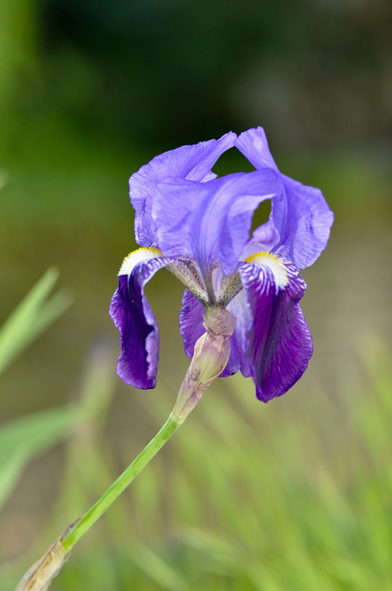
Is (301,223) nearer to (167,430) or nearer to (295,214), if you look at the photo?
(295,214)

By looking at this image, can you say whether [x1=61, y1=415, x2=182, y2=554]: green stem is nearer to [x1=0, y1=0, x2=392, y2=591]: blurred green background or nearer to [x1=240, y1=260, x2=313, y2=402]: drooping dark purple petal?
[x1=240, y1=260, x2=313, y2=402]: drooping dark purple petal

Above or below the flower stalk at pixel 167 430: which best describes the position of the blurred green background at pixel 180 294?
below

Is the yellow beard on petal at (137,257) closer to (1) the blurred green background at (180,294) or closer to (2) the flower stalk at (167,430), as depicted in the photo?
(2) the flower stalk at (167,430)

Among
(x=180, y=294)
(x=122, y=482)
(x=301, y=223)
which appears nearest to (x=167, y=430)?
(x=122, y=482)

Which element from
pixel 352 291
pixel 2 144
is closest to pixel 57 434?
pixel 352 291

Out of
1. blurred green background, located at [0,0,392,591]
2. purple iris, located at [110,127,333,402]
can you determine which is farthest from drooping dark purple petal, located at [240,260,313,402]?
blurred green background, located at [0,0,392,591]

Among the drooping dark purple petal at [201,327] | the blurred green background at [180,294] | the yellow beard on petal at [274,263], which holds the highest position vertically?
the yellow beard on petal at [274,263]

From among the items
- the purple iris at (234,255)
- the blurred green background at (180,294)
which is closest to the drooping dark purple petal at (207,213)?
the purple iris at (234,255)

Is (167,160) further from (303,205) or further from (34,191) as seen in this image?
(34,191)
